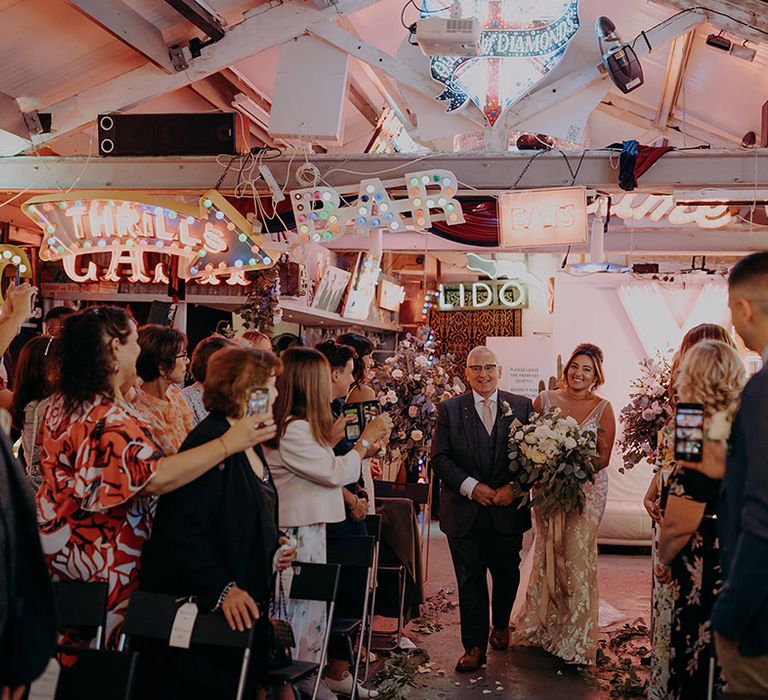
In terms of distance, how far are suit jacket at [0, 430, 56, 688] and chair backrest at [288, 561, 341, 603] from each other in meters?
1.66

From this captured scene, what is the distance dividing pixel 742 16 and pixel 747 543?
4132 millimetres

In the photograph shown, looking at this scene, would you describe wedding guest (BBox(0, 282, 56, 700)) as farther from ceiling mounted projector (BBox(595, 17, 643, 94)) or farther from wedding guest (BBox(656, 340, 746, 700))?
ceiling mounted projector (BBox(595, 17, 643, 94))

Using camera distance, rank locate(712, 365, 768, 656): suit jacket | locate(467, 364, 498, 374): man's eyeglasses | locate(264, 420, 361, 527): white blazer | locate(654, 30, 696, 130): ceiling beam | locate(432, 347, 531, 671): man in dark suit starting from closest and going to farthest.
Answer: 1. locate(712, 365, 768, 656): suit jacket
2. locate(264, 420, 361, 527): white blazer
3. locate(432, 347, 531, 671): man in dark suit
4. locate(467, 364, 498, 374): man's eyeglasses
5. locate(654, 30, 696, 130): ceiling beam

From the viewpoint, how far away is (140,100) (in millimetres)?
6297

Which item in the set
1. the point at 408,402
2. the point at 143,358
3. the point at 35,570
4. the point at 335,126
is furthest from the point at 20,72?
the point at 35,570

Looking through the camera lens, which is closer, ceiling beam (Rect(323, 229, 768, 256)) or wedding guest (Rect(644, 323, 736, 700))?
wedding guest (Rect(644, 323, 736, 700))

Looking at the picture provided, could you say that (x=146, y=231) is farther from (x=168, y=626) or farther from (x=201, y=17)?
(x=168, y=626)

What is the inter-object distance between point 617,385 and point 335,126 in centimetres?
477

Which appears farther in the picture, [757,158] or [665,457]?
[757,158]

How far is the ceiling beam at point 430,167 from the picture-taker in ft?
18.6

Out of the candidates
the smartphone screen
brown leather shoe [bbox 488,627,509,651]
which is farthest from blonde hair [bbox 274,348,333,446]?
brown leather shoe [bbox 488,627,509,651]

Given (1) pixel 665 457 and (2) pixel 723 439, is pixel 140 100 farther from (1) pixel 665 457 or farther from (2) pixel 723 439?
(2) pixel 723 439

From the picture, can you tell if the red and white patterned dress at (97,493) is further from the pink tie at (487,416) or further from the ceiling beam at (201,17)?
the ceiling beam at (201,17)

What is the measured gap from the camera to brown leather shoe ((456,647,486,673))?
5.34 m
